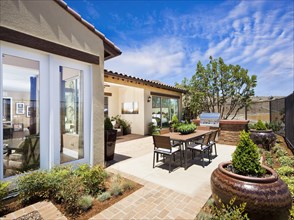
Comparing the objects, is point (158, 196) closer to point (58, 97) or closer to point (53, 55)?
point (58, 97)

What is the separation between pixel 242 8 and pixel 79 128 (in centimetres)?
845

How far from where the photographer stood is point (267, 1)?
20.3ft

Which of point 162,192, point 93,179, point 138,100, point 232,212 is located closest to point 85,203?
point 93,179

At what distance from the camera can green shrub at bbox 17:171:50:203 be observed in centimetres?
302

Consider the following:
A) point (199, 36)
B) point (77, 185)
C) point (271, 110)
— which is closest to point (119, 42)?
point (199, 36)

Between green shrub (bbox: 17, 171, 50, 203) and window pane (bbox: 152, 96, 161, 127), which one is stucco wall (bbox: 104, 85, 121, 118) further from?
green shrub (bbox: 17, 171, 50, 203)

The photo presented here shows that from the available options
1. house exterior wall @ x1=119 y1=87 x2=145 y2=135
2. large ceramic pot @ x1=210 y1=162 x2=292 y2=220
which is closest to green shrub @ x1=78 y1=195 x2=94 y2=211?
large ceramic pot @ x1=210 y1=162 x2=292 y2=220

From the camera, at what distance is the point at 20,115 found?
3736mm

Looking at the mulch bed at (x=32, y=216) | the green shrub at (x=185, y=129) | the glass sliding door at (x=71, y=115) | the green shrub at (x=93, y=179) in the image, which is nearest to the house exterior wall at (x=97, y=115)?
the glass sliding door at (x=71, y=115)

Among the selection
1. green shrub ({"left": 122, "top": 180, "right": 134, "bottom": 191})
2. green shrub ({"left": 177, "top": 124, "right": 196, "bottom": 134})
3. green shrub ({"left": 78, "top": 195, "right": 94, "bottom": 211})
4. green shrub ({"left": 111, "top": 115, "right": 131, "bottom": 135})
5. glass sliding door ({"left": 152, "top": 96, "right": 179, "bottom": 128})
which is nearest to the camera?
green shrub ({"left": 78, "top": 195, "right": 94, "bottom": 211})

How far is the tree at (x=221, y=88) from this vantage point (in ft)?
40.2

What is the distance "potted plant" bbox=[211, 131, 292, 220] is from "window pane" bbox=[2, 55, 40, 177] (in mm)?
4220

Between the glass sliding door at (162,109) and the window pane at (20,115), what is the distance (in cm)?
920

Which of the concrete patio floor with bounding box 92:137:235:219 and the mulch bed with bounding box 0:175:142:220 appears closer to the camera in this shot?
the mulch bed with bounding box 0:175:142:220
